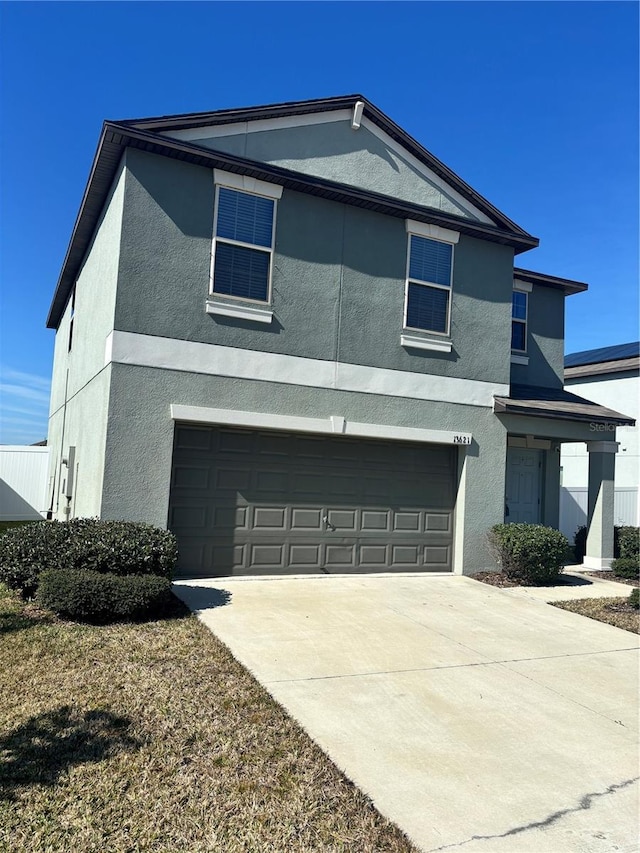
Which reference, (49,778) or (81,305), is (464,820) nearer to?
(49,778)

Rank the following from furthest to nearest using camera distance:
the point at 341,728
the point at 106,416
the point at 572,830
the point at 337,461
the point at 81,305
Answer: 1. the point at 81,305
2. the point at 337,461
3. the point at 106,416
4. the point at 341,728
5. the point at 572,830

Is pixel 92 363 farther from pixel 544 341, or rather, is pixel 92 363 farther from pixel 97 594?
pixel 544 341

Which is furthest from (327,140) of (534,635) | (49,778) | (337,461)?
(49,778)

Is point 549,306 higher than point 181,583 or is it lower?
higher

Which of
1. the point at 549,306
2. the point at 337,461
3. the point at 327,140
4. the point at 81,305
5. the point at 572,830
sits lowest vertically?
the point at 572,830

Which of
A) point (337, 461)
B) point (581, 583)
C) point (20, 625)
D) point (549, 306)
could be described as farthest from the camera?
point (549, 306)

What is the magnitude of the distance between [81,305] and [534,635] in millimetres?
11212

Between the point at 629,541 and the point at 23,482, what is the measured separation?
692 inches

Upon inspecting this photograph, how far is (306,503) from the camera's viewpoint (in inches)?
414

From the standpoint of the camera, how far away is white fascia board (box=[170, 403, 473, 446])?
9.50m

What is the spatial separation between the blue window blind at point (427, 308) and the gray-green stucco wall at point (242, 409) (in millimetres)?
1456

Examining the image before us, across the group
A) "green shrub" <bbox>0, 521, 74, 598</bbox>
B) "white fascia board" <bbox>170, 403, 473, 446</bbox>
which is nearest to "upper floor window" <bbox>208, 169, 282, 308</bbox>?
"white fascia board" <bbox>170, 403, 473, 446</bbox>

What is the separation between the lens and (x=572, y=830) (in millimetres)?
3660

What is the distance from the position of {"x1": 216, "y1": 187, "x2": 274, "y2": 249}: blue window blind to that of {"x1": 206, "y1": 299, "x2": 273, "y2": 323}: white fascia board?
1.07m
